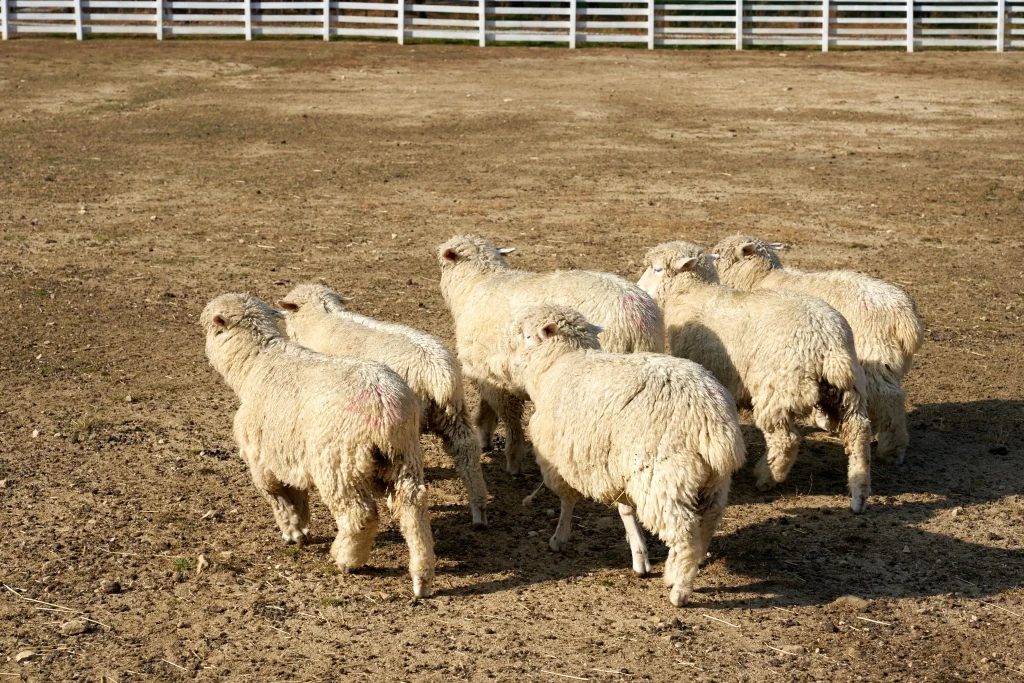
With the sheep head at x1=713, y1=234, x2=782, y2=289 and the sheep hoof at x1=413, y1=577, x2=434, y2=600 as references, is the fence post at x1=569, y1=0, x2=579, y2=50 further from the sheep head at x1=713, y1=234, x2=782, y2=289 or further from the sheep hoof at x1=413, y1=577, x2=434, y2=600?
the sheep hoof at x1=413, y1=577, x2=434, y2=600

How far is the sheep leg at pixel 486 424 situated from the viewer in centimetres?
845

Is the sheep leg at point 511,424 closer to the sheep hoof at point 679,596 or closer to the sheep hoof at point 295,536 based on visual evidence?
the sheep hoof at point 295,536

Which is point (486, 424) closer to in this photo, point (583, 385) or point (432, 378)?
point (432, 378)

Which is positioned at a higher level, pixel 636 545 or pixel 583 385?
pixel 583 385

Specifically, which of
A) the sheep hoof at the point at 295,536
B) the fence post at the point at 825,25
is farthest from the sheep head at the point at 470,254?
the fence post at the point at 825,25

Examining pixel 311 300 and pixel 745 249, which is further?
pixel 745 249

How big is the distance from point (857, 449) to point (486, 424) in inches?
102

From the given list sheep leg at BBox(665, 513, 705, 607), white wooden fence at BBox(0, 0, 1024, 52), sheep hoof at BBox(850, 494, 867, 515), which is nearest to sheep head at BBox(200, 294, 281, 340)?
sheep leg at BBox(665, 513, 705, 607)

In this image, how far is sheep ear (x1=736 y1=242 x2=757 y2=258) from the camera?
29.0 feet

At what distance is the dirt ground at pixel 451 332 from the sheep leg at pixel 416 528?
14 cm

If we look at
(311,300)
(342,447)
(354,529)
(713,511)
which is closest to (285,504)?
(354,529)

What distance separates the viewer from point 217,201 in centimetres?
1517

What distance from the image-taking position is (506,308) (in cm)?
810

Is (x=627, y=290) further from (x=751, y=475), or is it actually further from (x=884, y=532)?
(x=884, y=532)
